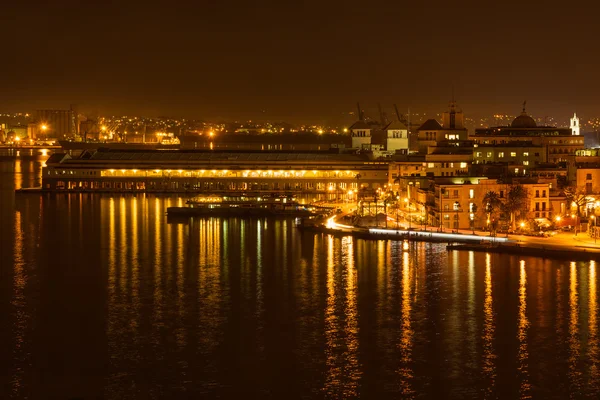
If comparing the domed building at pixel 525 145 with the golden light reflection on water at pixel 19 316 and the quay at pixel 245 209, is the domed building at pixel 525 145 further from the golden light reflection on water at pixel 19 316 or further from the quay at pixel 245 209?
the golden light reflection on water at pixel 19 316

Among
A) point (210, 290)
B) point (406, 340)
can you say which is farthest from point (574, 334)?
point (210, 290)

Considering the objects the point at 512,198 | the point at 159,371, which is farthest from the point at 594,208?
the point at 159,371

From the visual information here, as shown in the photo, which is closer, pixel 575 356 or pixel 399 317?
pixel 575 356

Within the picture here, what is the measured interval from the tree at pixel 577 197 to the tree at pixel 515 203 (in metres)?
0.82

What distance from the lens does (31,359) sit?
8.26m

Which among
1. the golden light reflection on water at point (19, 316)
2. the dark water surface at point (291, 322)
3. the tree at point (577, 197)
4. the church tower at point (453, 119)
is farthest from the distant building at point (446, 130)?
the golden light reflection on water at point (19, 316)

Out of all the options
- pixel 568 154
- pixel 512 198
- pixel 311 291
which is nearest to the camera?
pixel 311 291

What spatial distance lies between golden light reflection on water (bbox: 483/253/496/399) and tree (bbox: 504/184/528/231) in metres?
3.50

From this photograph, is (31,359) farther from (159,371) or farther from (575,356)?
(575,356)

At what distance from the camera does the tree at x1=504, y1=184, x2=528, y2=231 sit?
49.1ft

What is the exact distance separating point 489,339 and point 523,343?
0.30m

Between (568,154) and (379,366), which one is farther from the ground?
(568,154)

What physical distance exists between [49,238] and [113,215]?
3491 mm

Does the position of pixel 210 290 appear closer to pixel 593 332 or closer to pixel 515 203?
pixel 593 332
